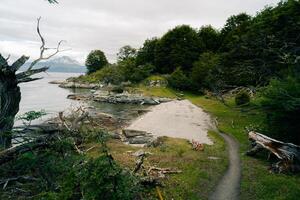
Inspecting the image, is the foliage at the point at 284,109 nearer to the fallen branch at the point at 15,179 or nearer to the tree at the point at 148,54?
the fallen branch at the point at 15,179

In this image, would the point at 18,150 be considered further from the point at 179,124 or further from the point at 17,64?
the point at 179,124

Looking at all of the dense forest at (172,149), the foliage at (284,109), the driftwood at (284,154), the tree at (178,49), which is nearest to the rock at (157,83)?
the tree at (178,49)

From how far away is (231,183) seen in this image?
19.4m

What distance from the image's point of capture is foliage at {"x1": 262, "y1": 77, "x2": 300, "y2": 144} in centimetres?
2325

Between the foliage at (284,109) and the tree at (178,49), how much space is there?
77.6m

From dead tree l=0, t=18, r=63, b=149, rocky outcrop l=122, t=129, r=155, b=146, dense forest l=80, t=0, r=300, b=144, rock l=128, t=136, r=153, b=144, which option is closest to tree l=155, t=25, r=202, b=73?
dense forest l=80, t=0, r=300, b=144

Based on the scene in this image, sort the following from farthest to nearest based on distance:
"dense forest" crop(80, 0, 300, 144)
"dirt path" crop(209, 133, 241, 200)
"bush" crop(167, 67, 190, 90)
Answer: "bush" crop(167, 67, 190, 90), "dense forest" crop(80, 0, 300, 144), "dirt path" crop(209, 133, 241, 200)

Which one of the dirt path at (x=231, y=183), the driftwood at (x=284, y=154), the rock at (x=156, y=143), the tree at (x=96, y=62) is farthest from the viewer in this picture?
the tree at (x=96, y=62)

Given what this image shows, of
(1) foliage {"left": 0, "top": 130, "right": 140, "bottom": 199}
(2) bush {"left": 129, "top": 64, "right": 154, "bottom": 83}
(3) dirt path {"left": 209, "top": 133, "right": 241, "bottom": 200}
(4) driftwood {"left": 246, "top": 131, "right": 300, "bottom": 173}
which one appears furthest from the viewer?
(2) bush {"left": 129, "top": 64, "right": 154, "bottom": 83}

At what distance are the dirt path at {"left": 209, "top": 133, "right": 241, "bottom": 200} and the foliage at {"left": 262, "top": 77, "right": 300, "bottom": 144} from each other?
401 cm

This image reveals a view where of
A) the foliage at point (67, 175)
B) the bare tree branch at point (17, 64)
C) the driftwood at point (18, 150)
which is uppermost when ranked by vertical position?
the bare tree branch at point (17, 64)

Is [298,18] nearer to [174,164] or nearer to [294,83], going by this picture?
[294,83]

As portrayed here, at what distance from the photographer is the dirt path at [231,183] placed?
17328mm

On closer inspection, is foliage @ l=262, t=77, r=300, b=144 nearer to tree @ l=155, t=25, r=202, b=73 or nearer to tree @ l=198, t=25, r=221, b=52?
tree @ l=155, t=25, r=202, b=73
